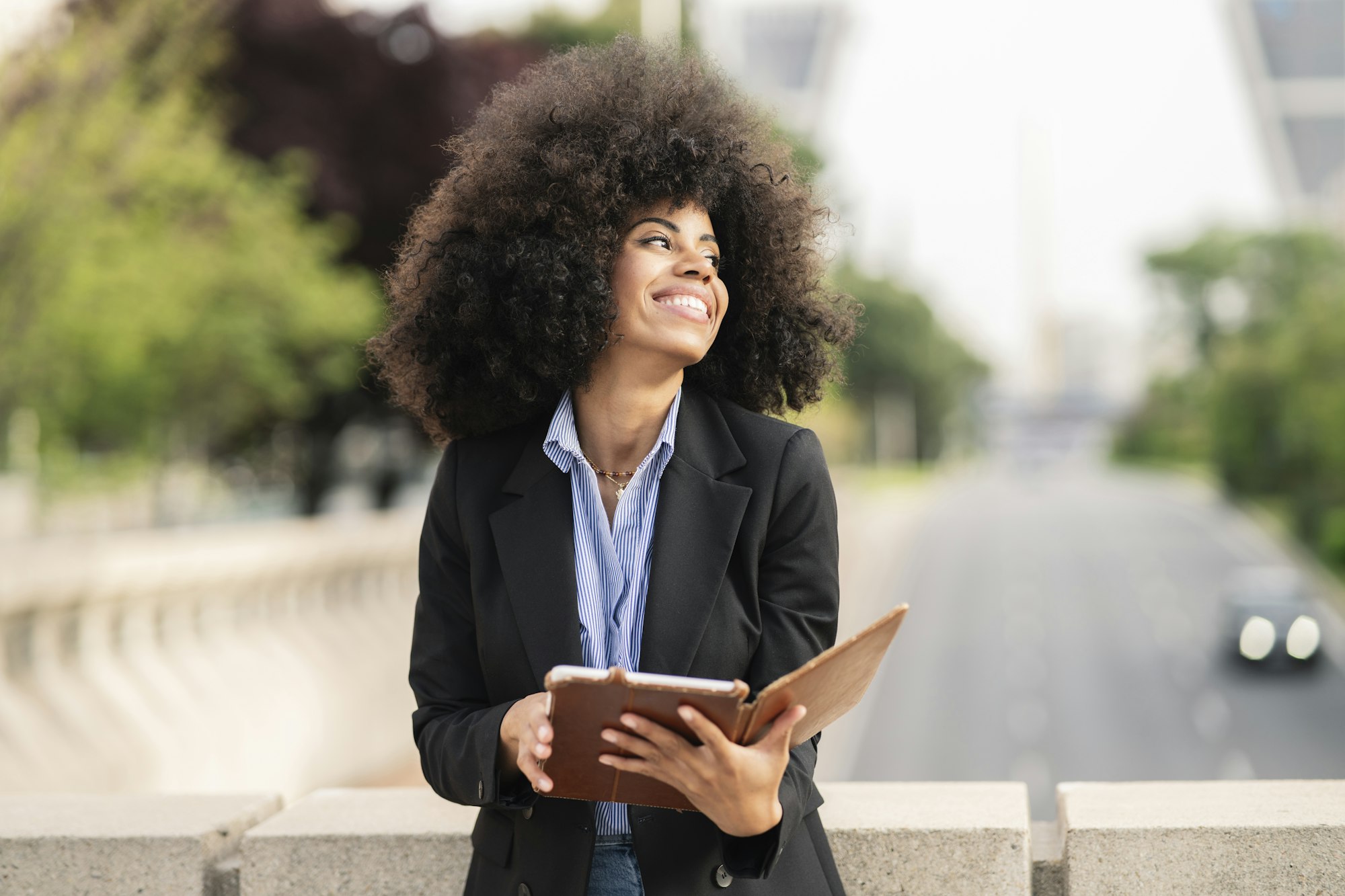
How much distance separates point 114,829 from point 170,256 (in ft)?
42.4

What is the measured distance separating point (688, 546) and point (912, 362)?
269ft

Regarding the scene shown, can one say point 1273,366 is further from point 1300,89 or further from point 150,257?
point 1300,89

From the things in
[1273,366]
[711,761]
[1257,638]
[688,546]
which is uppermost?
[688,546]

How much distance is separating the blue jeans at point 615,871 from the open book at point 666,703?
22cm

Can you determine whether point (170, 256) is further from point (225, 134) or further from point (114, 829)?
point (114, 829)

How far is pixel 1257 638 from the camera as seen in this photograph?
29.1 m

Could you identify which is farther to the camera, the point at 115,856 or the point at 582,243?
the point at 115,856

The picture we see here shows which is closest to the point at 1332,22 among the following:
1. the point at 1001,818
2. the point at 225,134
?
the point at 225,134

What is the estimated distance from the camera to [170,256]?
1468 cm

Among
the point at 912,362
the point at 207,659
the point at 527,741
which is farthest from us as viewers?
the point at 912,362

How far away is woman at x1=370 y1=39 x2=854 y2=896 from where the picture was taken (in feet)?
7.18

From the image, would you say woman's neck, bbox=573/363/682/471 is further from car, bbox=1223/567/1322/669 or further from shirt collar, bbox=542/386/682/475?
car, bbox=1223/567/1322/669

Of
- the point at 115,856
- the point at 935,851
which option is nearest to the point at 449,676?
the point at 115,856

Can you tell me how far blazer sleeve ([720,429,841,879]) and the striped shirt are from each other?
0.19 metres
